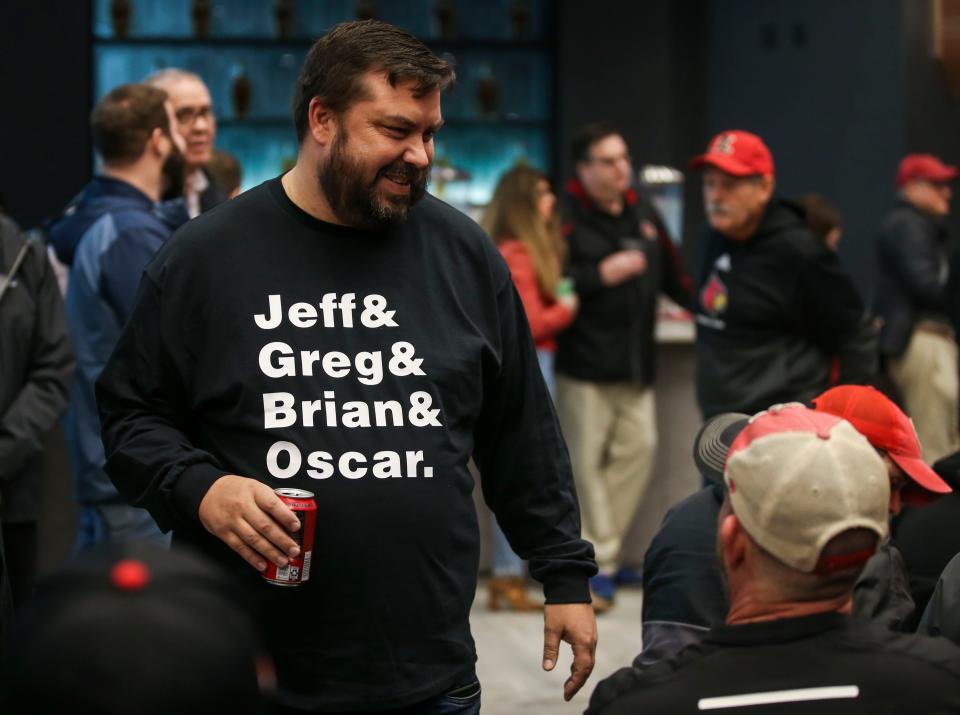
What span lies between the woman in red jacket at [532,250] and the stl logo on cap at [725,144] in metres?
0.78

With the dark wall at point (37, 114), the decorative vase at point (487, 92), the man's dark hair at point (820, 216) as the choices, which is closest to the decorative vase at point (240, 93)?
the dark wall at point (37, 114)

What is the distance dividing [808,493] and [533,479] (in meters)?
0.76

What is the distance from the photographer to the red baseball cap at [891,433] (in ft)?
8.85

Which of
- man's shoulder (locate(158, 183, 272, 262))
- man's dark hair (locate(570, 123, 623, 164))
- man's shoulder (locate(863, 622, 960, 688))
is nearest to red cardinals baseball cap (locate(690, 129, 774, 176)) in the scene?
man's dark hair (locate(570, 123, 623, 164))

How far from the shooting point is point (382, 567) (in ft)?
7.00

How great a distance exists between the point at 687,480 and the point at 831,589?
446cm

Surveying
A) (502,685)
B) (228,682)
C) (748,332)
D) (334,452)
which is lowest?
(502,685)

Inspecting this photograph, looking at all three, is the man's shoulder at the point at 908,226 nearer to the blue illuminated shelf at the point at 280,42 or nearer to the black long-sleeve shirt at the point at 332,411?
the blue illuminated shelf at the point at 280,42

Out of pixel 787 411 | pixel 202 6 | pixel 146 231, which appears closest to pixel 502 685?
pixel 146 231

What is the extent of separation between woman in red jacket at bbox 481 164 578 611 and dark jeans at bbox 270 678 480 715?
311 centimetres

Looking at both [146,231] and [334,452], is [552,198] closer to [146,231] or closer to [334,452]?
[146,231]

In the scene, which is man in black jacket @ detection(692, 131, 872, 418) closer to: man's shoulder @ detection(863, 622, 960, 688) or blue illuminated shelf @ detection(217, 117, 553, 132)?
man's shoulder @ detection(863, 622, 960, 688)

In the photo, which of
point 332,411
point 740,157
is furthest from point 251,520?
point 740,157

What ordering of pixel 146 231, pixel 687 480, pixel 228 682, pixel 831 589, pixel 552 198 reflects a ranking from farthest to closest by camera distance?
pixel 687 480
pixel 552 198
pixel 146 231
pixel 831 589
pixel 228 682
